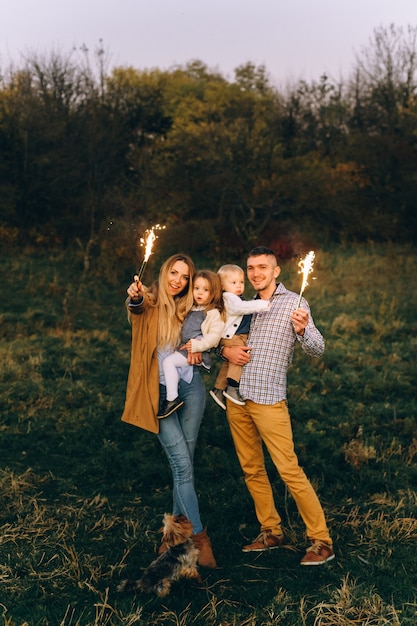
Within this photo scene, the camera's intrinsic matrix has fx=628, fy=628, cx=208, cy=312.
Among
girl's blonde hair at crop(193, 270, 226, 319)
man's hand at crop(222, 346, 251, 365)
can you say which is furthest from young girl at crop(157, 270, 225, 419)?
man's hand at crop(222, 346, 251, 365)

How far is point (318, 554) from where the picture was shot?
4344 millimetres

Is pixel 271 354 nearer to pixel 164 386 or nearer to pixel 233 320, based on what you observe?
pixel 233 320

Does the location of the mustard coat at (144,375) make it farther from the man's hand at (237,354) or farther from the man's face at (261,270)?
the man's face at (261,270)

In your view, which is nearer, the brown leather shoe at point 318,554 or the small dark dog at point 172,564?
the small dark dog at point 172,564

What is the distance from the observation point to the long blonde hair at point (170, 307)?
13.9ft

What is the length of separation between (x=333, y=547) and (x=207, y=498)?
146cm

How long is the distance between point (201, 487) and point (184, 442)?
2033 millimetres

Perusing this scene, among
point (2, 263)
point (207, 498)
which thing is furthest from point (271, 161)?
point (207, 498)

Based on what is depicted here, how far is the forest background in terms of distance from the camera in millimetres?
4188

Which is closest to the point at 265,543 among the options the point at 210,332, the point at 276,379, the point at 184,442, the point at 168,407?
the point at 184,442

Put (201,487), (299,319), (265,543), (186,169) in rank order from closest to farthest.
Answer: (299,319) → (265,543) → (201,487) → (186,169)

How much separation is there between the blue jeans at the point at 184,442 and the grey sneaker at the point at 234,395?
30 centimetres

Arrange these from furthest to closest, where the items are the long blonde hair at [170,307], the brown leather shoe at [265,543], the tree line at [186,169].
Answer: the tree line at [186,169]
the brown leather shoe at [265,543]
the long blonde hair at [170,307]

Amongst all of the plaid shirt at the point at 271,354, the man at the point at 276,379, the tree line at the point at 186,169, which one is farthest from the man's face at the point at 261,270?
the tree line at the point at 186,169
